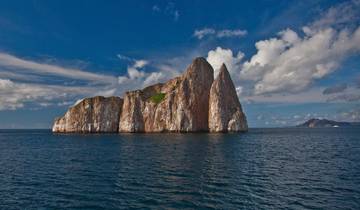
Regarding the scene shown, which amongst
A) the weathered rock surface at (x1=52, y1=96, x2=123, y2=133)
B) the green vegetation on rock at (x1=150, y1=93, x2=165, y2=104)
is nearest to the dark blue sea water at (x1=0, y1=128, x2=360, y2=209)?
the green vegetation on rock at (x1=150, y1=93, x2=165, y2=104)

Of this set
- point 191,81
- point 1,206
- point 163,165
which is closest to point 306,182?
point 163,165

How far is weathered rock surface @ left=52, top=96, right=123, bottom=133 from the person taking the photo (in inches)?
7008

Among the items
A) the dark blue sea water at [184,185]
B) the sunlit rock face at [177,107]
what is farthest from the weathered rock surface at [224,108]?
the dark blue sea water at [184,185]

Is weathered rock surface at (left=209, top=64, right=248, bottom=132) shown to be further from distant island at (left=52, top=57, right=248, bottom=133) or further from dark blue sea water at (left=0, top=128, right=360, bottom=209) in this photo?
dark blue sea water at (left=0, top=128, right=360, bottom=209)

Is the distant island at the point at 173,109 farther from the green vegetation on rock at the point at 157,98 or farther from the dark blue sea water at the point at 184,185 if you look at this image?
the dark blue sea water at the point at 184,185

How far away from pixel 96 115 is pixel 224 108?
78250mm

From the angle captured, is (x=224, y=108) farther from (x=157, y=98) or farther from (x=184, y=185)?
(x=184, y=185)

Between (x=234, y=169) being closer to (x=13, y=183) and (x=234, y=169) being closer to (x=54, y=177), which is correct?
(x=54, y=177)

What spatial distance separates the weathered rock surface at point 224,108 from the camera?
152 metres

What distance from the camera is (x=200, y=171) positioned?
4091 cm

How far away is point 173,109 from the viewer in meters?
162

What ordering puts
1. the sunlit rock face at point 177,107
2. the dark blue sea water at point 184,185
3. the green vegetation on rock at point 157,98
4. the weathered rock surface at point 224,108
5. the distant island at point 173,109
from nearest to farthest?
the dark blue sea water at point 184,185, the weathered rock surface at point 224,108, the distant island at point 173,109, the sunlit rock face at point 177,107, the green vegetation on rock at point 157,98

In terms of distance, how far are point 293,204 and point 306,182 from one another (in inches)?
377

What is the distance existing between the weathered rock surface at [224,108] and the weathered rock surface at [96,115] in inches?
2429
